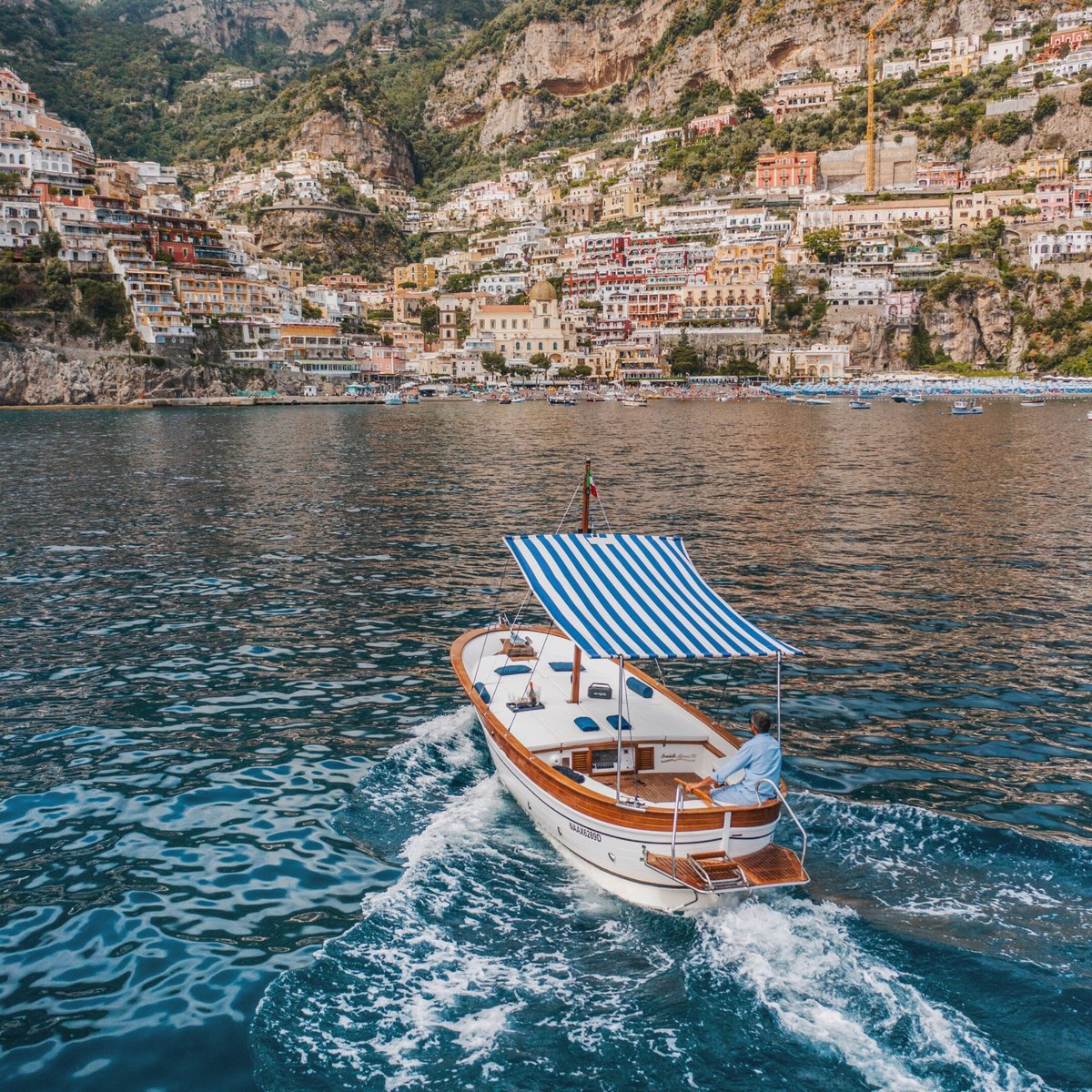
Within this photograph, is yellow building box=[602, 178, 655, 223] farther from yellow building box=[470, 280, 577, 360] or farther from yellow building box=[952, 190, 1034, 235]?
yellow building box=[952, 190, 1034, 235]

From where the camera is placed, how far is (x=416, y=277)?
186m

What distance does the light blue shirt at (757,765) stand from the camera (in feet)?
31.7

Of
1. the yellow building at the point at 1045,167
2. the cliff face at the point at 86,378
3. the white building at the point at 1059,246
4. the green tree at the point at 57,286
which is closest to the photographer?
the cliff face at the point at 86,378

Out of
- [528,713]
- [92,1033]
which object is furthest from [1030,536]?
[92,1033]

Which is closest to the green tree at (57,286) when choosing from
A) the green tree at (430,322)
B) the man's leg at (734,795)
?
the green tree at (430,322)

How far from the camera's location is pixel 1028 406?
9512cm

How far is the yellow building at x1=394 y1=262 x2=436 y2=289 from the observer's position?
606 feet

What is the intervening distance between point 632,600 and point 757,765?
3.37 m

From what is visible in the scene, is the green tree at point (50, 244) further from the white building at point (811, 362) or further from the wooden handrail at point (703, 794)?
the wooden handrail at point (703, 794)

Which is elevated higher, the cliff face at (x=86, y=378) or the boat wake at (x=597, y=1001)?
the cliff face at (x=86, y=378)

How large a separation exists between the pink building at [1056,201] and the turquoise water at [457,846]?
13560cm

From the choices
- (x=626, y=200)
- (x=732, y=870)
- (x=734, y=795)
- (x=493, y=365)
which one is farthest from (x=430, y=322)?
(x=732, y=870)

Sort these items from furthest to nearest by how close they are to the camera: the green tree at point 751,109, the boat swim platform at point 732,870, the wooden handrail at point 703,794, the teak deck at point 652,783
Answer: the green tree at point 751,109 < the teak deck at point 652,783 < the wooden handrail at point 703,794 < the boat swim platform at point 732,870

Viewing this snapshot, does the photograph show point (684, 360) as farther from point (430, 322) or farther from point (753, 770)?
point (753, 770)
